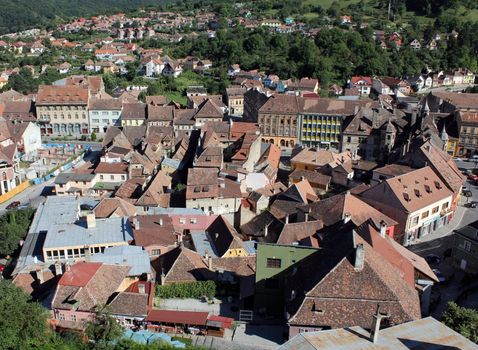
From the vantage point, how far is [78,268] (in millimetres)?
38000

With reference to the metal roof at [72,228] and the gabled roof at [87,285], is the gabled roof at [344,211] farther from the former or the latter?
the gabled roof at [87,285]

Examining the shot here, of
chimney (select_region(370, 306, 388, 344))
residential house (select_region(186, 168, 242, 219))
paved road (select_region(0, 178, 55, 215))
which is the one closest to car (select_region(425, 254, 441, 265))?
residential house (select_region(186, 168, 242, 219))

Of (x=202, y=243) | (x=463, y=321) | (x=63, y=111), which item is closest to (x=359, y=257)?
(x=463, y=321)

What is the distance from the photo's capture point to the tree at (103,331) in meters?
31.3

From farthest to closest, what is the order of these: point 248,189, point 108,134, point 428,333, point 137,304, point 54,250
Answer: point 108,134, point 248,189, point 54,250, point 137,304, point 428,333

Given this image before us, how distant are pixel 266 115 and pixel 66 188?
34.1 metres

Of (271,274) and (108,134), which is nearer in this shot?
(271,274)

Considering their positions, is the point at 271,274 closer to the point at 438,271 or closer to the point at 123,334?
the point at 123,334

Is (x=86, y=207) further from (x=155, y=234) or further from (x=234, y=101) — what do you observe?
(x=234, y=101)

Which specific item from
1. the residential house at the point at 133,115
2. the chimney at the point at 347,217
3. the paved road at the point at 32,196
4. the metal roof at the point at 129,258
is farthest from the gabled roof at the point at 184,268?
the residential house at the point at 133,115

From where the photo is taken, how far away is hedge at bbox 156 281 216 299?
38938 mm

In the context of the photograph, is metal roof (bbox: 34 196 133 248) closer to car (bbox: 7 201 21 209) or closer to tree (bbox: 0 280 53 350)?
tree (bbox: 0 280 53 350)

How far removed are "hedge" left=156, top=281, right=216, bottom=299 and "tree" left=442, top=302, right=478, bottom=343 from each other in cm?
1702

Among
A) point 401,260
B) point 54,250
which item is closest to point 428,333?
point 401,260
